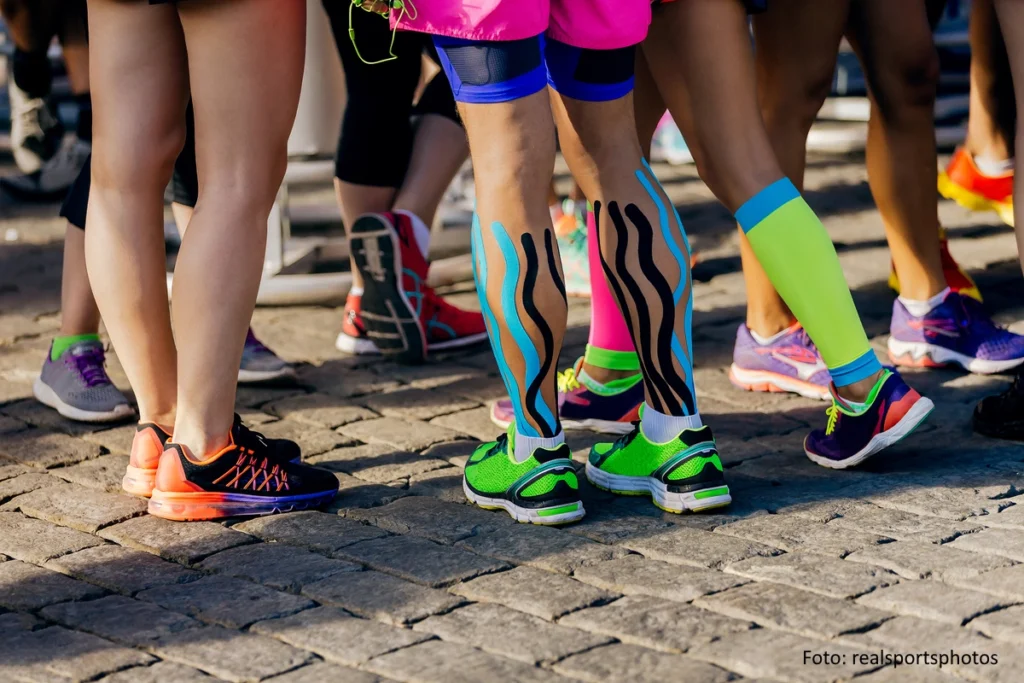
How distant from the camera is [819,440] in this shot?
3121mm

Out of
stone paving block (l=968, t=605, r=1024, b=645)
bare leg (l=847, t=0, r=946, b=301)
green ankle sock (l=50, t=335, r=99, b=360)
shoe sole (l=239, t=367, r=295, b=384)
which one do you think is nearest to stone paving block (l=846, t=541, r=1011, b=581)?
stone paving block (l=968, t=605, r=1024, b=645)

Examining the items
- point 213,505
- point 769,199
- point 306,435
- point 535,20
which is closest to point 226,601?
point 213,505

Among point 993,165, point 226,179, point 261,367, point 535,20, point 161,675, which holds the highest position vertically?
point 535,20

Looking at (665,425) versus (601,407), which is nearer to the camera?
(665,425)

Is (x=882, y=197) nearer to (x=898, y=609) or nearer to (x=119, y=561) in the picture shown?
(x=898, y=609)

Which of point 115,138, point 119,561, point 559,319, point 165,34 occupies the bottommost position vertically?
point 119,561

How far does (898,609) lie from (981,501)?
603mm

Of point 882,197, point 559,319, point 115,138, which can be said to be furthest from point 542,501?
point 882,197

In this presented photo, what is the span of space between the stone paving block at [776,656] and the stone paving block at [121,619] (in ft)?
2.88

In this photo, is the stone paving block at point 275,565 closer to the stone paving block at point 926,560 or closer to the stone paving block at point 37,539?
the stone paving block at point 37,539

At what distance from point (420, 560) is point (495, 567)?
5.8 inches

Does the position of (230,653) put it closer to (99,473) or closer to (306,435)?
(99,473)

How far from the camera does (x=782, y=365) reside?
145 inches

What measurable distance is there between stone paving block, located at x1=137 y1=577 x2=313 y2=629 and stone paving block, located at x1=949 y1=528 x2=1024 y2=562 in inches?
47.8
